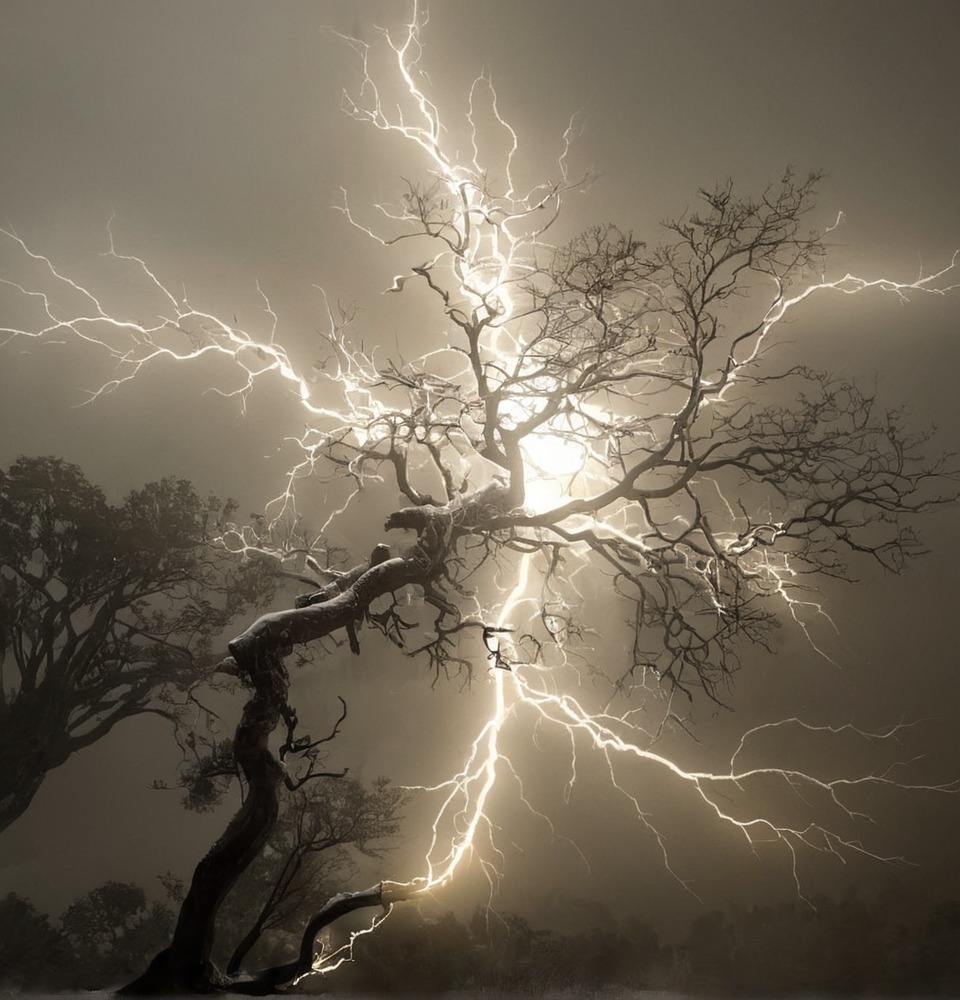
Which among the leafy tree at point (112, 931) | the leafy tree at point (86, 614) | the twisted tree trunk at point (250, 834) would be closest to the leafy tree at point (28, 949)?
the leafy tree at point (112, 931)

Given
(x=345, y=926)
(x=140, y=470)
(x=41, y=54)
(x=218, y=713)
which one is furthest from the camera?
(x=41, y=54)

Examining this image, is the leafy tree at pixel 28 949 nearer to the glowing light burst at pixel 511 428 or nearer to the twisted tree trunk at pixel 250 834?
the twisted tree trunk at pixel 250 834

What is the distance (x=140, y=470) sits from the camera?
193 inches

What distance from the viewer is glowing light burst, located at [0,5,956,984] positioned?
434 cm

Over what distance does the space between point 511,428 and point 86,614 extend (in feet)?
7.77

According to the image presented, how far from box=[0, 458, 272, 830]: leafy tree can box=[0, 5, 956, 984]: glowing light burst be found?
0.37 meters

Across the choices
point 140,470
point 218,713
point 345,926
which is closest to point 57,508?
point 140,470

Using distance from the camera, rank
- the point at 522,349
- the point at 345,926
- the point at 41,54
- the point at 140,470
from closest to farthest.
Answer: the point at 522,349 < the point at 345,926 < the point at 140,470 < the point at 41,54

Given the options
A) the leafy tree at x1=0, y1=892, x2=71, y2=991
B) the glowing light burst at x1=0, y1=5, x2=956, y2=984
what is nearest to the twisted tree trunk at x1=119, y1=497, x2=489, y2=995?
the glowing light burst at x1=0, y1=5, x2=956, y2=984

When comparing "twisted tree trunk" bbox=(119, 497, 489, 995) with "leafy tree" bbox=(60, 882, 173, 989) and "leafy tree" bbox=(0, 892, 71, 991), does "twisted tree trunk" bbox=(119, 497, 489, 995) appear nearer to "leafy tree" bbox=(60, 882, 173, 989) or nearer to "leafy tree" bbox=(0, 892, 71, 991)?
"leafy tree" bbox=(60, 882, 173, 989)

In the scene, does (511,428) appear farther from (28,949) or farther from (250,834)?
(28,949)

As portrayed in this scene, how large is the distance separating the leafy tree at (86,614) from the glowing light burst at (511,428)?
0.37 meters

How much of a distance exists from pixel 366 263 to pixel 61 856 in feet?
12.0

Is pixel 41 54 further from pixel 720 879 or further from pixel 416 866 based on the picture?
pixel 720 879
